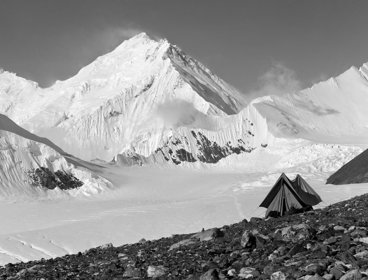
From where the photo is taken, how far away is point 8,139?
476 feet

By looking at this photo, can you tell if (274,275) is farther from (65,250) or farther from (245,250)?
(65,250)

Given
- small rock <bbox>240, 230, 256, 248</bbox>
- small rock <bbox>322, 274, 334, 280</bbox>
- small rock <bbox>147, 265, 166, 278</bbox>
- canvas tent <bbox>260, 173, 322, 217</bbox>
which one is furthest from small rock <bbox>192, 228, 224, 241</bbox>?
canvas tent <bbox>260, 173, 322, 217</bbox>

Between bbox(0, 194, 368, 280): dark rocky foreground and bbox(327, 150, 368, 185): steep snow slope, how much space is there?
4636 cm

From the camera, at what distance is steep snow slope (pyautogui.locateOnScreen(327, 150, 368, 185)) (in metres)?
61.1

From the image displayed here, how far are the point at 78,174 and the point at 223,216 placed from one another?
99.3 metres

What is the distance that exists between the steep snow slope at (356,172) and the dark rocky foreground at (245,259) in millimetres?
46360

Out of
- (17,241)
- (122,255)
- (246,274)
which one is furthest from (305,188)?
(17,241)

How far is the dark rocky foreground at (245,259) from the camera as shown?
9.25 metres

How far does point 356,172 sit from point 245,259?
54524mm

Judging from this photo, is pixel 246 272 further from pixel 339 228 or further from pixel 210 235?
pixel 210 235

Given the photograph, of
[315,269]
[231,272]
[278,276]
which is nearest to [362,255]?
[315,269]

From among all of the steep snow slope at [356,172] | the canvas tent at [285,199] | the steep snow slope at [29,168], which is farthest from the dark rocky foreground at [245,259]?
the steep snow slope at [29,168]

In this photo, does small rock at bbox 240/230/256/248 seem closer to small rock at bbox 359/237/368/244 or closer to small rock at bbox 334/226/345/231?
small rock at bbox 334/226/345/231

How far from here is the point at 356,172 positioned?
62.7 m
